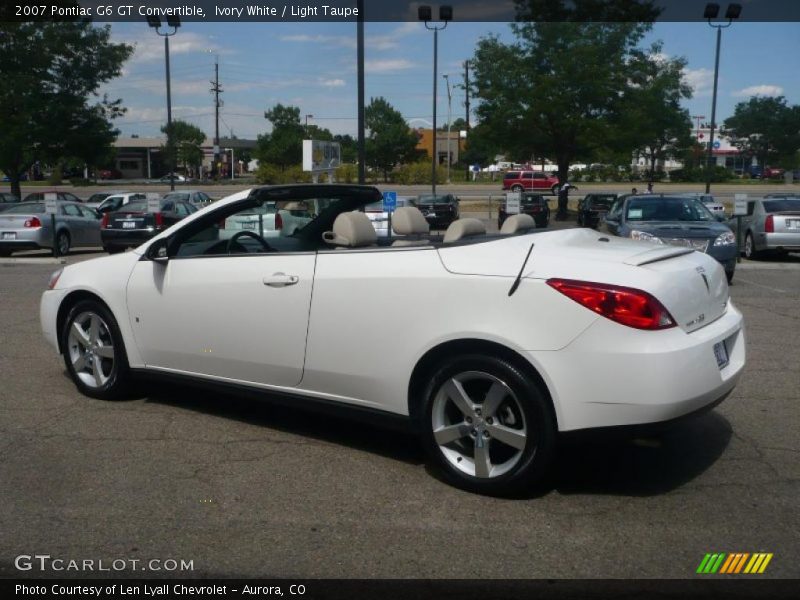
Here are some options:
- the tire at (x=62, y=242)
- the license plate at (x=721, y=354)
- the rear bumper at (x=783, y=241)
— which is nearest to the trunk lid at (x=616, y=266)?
the license plate at (x=721, y=354)

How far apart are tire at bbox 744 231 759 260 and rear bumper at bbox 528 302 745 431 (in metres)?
16.3

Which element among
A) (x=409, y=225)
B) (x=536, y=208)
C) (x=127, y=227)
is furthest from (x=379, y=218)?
(x=536, y=208)

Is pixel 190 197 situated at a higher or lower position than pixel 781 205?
lower

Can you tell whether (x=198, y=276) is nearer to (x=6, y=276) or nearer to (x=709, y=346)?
(x=709, y=346)

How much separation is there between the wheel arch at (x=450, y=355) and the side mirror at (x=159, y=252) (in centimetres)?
216

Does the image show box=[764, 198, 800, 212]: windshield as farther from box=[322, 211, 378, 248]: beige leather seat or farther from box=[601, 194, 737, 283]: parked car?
box=[322, 211, 378, 248]: beige leather seat

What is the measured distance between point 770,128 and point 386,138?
42.3 meters

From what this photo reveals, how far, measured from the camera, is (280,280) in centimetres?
525

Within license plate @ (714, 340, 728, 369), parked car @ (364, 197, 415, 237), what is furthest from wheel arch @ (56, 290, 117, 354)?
license plate @ (714, 340, 728, 369)

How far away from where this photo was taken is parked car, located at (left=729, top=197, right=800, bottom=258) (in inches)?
719

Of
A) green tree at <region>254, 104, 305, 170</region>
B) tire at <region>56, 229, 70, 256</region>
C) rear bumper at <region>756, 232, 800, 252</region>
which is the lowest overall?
tire at <region>56, 229, 70, 256</region>

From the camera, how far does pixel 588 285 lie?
428cm

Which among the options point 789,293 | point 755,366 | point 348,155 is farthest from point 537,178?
point 755,366

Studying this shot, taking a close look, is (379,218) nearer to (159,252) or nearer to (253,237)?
(253,237)
